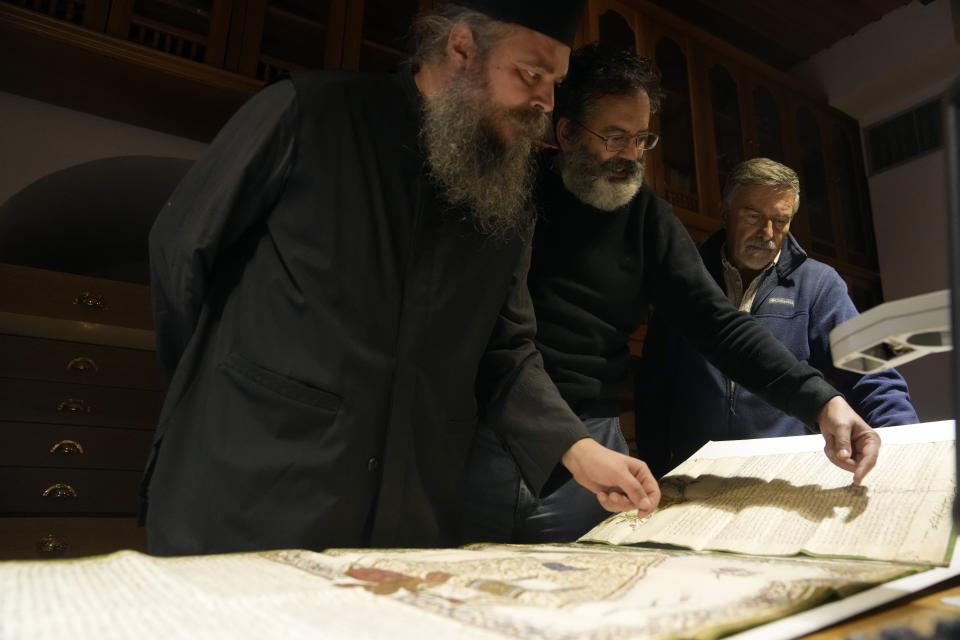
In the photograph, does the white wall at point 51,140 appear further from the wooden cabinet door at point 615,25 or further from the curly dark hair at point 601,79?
the wooden cabinet door at point 615,25

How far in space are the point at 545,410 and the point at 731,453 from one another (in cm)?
30

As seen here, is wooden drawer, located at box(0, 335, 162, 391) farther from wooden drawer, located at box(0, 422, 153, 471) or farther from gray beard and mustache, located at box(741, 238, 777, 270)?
gray beard and mustache, located at box(741, 238, 777, 270)

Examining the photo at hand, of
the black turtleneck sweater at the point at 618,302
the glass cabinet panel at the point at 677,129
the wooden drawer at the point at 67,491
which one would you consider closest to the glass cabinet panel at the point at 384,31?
the glass cabinet panel at the point at 677,129

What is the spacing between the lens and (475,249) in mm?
928

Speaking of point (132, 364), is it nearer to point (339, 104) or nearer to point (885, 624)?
point (339, 104)

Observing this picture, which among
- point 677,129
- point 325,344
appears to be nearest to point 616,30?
point 677,129

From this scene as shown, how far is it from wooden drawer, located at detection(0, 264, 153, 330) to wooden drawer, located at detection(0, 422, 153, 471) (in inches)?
12.6

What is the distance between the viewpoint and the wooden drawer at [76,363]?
199cm

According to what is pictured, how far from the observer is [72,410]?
203 centimetres

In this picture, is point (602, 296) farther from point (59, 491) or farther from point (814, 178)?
point (814, 178)

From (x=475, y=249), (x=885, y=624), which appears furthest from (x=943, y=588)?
(x=475, y=249)

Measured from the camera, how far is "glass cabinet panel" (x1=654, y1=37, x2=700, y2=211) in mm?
2898

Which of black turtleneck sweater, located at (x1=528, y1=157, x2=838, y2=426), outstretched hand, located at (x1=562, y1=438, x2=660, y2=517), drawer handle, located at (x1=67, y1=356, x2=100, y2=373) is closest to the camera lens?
outstretched hand, located at (x1=562, y1=438, x2=660, y2=517)

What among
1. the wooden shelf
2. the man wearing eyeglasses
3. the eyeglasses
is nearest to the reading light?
the man wearing eyeglasses
